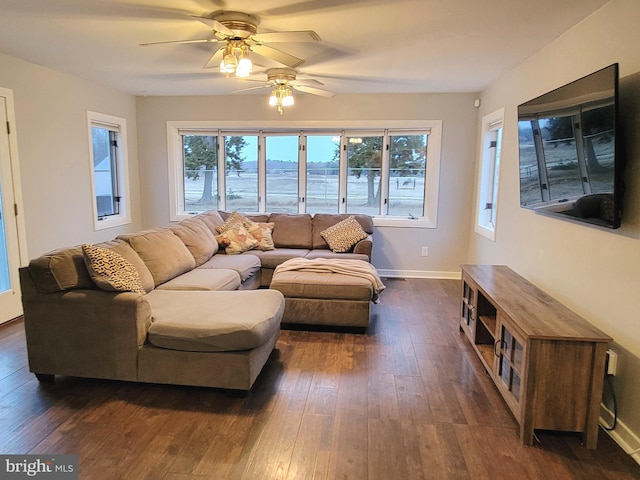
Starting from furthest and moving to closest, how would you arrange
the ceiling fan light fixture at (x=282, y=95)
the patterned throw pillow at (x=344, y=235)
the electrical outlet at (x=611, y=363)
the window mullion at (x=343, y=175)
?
the window mullion at (x=343, y=175), the patterned throw pillow at (x=344, y=235), the ceiling fan light fixture at (x=282, y=95), the electrical outlet at (x=611, y=363)

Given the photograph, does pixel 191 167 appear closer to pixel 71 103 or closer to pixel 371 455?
pixel 71 103

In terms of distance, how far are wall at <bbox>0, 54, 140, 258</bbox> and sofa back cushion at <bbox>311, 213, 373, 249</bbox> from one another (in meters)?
2.62

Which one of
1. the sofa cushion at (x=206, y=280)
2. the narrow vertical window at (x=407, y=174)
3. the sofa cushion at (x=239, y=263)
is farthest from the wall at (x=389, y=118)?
the sofa cushion at (x=206, y=280)

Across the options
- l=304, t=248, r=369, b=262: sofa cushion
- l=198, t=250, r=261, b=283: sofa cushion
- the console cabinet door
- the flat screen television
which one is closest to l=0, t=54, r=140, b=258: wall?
l=198, t=250, r=261, b=283: sofa cushion

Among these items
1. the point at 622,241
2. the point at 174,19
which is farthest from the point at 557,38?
→ the point at 174,19

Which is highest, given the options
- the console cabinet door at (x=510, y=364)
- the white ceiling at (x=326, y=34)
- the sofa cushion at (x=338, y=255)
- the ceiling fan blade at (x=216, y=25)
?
the white ceiling at (x=326, y=34)

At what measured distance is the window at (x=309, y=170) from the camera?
550 cm

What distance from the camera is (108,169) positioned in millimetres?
5301

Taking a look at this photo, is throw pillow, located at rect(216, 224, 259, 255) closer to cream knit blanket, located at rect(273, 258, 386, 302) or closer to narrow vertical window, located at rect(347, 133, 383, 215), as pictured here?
cream knit blanket, located at rect(273, 258, 386, 302)

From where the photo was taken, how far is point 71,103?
442 cm

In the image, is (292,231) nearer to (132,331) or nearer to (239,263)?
(239,263)

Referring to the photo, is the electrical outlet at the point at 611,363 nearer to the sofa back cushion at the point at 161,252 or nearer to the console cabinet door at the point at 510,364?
the console cabinet door at the point at 510,364

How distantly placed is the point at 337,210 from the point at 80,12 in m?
3.76

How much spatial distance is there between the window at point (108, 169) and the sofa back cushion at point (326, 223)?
260cm
